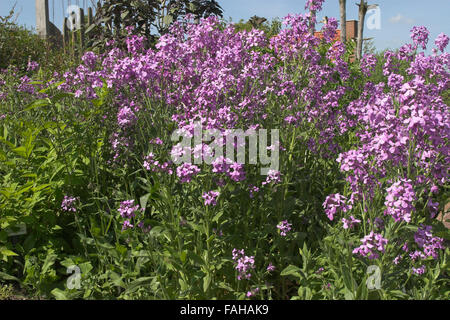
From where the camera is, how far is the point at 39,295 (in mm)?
3090

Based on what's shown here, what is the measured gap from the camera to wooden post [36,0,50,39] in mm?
11266

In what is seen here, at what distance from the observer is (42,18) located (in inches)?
454

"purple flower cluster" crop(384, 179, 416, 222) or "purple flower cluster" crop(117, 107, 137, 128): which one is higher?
"purple flower cluster" crop(117, 107, 137, 128)

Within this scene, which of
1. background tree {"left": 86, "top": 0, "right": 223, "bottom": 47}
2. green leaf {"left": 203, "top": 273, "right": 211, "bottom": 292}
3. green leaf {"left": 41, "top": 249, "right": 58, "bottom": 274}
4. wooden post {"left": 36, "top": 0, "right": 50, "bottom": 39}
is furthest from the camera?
wooden post {"left": 36, "top": 0, "right": 50, "bottom": 39}

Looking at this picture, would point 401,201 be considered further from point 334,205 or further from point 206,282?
point 206,282

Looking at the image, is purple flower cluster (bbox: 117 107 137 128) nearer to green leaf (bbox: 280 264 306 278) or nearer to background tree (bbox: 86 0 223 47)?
green leaf (bbox: 280 264 306 278)

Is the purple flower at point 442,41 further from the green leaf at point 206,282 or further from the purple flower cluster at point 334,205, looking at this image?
the green leaf at point 206,282

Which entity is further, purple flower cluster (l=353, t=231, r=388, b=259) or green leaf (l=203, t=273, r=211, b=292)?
green leaf (l=203, t=273, r=211, b=292)

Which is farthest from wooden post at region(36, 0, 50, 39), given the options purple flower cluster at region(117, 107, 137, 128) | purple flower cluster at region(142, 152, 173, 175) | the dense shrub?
purple flower cluster at region(142, 152, 173, 175)

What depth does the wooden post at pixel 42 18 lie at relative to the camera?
11266 millimetres

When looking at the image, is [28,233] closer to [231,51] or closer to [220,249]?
[220,249]

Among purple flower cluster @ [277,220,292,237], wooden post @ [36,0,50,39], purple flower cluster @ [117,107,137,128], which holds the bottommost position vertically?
purple flower cluster @ [277,220,292,237]

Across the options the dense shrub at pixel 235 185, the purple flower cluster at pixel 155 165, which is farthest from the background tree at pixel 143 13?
the purple flower cluster at pixel 155 165

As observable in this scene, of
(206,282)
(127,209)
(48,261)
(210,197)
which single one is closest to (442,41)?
(210,197)
